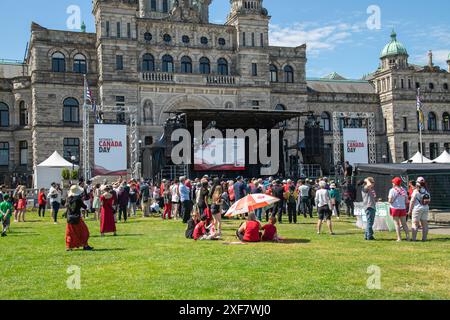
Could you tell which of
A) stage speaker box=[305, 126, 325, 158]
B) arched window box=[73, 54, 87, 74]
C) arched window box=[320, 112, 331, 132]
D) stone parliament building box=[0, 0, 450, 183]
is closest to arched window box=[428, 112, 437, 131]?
arched window box=[320, 112, 331, 132]

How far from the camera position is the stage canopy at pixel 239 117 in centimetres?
3512

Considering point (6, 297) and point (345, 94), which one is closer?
point (6, 297)

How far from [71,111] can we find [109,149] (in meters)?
8.57

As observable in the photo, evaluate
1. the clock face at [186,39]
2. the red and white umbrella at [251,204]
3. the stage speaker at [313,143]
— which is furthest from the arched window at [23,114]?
the red and white umbrella at [251,204]

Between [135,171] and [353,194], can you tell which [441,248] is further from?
[135,171]

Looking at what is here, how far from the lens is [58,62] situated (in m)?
45.0

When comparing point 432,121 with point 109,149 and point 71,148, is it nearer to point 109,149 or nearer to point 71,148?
point 109,149

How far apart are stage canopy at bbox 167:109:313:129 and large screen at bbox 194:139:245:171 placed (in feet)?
3.96

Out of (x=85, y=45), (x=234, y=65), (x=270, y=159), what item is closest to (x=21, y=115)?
(x=85, y=45)

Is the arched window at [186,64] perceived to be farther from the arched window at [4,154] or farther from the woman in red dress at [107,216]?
the woman in red dress at [107,216]

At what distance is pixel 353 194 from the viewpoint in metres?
25.2

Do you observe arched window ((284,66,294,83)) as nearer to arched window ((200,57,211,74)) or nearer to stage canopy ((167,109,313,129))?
arched window ((200,57,211,74))

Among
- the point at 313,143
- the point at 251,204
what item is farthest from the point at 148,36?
the point at 251,204
